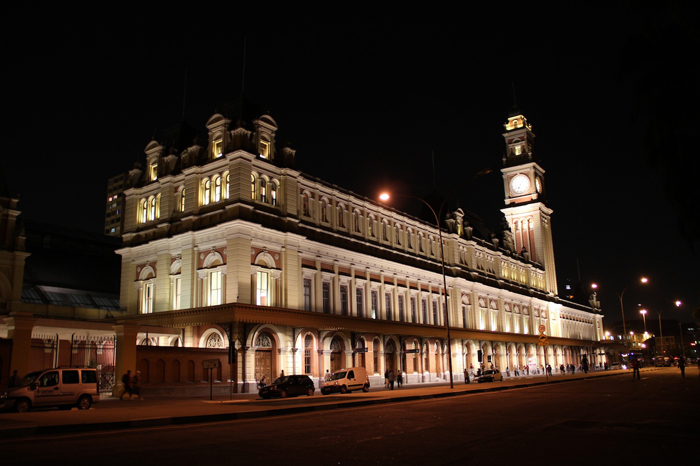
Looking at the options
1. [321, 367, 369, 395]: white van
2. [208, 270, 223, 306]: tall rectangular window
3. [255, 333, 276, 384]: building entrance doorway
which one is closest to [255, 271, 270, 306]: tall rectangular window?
[255, 333, 276, 384]: building entrance doorway

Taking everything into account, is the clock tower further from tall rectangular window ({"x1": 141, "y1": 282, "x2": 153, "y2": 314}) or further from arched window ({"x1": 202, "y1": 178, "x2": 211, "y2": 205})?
tall rectangular window ({"x1": 141, "y1": 282, "x2": 153, "y2": 314})

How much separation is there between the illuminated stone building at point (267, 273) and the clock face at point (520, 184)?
37444 mm

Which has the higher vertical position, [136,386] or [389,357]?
[389,357]

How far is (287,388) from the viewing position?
3316 cm

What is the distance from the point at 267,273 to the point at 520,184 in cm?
6667

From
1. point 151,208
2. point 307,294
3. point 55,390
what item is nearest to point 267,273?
point 307,294

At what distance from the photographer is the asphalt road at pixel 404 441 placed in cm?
1097

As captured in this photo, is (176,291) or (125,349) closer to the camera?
(125,349)

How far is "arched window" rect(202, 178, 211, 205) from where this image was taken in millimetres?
42906

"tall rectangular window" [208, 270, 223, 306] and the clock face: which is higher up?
the clock face

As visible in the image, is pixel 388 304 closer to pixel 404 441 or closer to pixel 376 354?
pixel 376 354

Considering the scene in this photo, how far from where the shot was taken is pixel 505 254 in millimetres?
80125

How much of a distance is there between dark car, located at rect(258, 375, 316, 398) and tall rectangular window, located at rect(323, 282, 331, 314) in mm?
11121

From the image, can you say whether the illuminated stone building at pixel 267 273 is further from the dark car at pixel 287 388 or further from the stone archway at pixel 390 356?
the dark car at pixel 287 388
